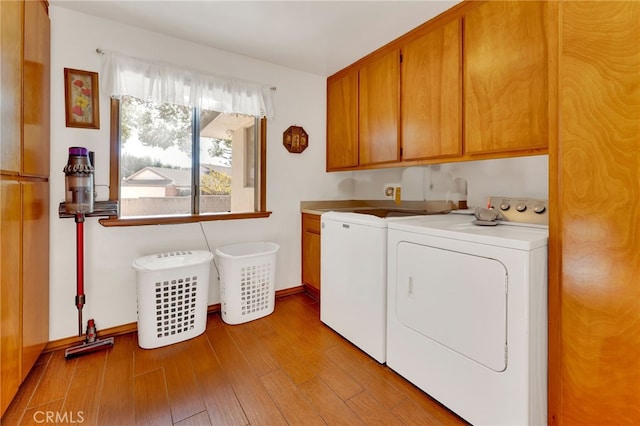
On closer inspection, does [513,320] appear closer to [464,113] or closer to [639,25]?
[639,25]

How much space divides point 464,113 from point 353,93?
1205 mm

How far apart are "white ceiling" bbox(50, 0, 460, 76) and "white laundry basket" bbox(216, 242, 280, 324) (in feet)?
5.63

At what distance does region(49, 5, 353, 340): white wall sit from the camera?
6.21 feet

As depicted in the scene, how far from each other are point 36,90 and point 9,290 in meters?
1.12

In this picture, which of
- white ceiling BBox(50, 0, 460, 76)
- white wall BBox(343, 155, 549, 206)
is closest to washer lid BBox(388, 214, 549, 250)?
white wall BBox(343, 155, 549, 206)

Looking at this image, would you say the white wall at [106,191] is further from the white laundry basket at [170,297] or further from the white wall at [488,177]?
the white wall at [488,177]

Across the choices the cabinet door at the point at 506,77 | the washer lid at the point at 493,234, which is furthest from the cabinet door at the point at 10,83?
the cabinet door at the point at 506,77

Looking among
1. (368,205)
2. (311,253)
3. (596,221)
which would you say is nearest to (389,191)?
(368,205)

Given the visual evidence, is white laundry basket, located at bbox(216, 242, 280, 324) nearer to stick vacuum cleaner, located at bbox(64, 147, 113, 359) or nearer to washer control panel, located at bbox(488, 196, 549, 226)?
stick vacuum cleaner, located at bbox(64, 147, 113, 359)

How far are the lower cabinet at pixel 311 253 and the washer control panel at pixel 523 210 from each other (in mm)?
1472

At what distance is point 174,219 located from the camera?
225 cm

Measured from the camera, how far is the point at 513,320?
1.13m

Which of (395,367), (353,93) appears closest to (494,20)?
(353,93)

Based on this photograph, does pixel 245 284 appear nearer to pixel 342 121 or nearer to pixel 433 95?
pixel 342 121
